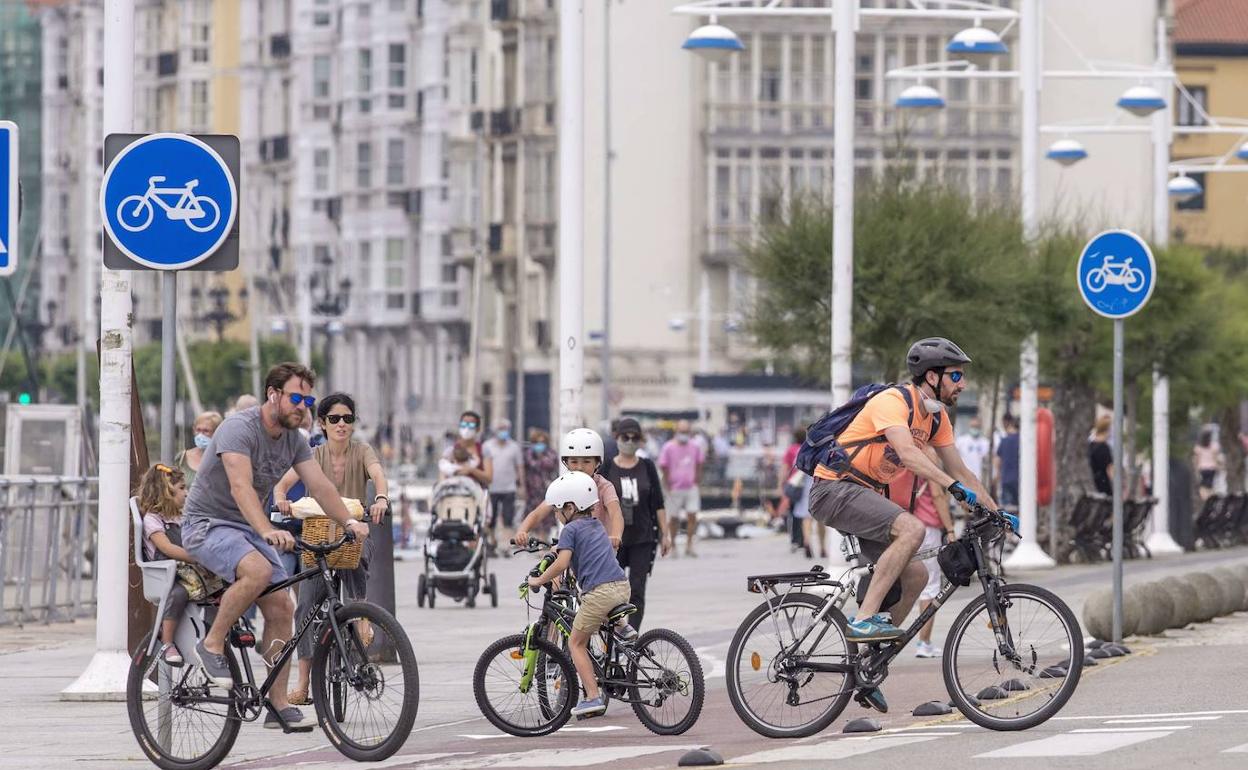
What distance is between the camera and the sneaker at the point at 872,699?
44.0 feet

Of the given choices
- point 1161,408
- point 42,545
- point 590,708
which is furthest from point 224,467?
point 1161,408

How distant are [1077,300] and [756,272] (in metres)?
4.72

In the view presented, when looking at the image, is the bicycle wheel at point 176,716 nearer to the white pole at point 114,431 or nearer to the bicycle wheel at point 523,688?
the bicycle wheel at point 523,688

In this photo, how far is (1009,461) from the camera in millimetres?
35781

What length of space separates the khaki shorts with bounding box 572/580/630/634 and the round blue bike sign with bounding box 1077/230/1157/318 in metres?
6.24

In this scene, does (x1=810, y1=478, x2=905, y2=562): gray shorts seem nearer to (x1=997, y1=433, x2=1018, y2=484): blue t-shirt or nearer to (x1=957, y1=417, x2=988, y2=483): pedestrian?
(x1=997, y1=433, x2=1018, y2=484): blue t-shirt

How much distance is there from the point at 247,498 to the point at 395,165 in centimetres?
9220

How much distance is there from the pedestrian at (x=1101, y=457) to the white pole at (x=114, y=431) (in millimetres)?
19192

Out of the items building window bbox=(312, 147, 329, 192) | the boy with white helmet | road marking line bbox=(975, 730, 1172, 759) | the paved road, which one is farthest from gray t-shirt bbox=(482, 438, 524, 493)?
building window bbox=(312, 147, 329, 192)

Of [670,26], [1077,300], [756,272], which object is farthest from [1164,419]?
[670,26]

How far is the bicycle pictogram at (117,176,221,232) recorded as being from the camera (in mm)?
12258

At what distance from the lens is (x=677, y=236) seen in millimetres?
84062

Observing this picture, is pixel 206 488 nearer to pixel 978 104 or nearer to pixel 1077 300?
pixel 1077 300

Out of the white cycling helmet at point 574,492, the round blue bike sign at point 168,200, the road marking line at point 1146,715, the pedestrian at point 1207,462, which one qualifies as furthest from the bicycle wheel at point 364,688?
the pedestrian at point 1207,462
